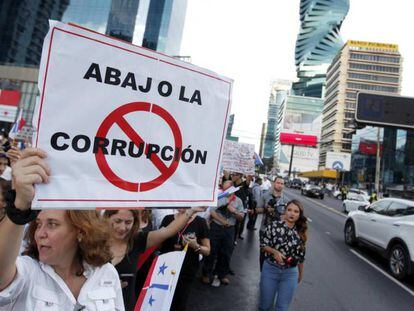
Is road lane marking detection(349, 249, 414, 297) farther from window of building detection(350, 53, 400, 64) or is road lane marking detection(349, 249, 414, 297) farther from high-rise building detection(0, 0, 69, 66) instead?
window of building detection(350, 53, 400, 64)

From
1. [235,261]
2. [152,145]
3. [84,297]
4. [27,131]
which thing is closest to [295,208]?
[152,145]

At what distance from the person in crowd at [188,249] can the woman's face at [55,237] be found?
1859 millimetres

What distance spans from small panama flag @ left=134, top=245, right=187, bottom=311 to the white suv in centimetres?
638

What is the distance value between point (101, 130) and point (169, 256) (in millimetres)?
1119

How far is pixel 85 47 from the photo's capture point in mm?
1511

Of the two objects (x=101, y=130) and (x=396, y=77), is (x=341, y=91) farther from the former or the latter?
(x=101, y=130)

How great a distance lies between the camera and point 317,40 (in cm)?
15975

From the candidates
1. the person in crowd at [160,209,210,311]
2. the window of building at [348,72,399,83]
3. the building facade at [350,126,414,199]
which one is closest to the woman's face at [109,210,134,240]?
the person in crowd at [160,209,210,311]

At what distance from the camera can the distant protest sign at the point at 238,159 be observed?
7.47 meters

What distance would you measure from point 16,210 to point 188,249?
2862mm

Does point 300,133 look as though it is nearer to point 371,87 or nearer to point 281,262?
point 281,262

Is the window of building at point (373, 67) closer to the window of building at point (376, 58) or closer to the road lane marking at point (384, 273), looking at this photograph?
the window of building at point (376, 58)

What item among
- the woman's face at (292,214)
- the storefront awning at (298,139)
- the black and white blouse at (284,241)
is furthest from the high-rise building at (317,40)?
the black and white blouse at (284,241)

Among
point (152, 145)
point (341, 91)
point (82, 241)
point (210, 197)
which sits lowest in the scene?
point (82, 241)
